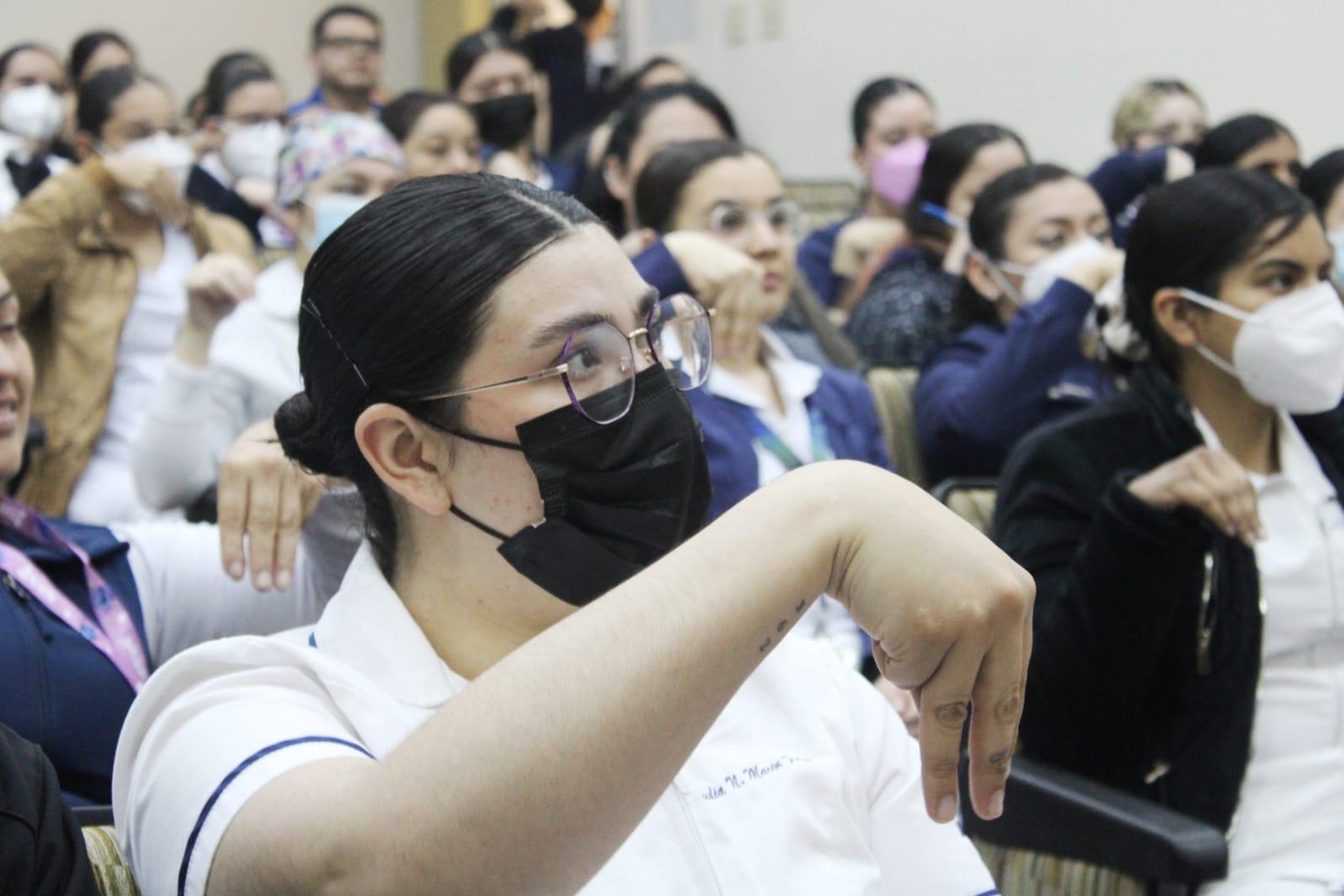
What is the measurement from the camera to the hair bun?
139cm

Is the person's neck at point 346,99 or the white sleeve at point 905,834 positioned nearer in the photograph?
the white sleeve at point 905,834

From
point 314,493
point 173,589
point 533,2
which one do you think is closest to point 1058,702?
point 314,493

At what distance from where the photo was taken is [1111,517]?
78.7 inches

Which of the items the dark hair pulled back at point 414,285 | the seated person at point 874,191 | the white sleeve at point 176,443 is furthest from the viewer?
the seated person at point 874,191

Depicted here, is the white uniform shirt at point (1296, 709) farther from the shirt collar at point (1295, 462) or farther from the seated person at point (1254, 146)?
the seated person at point (1254, 146)

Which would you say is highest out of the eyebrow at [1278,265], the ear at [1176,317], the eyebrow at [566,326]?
the eyebrow at [566,326]

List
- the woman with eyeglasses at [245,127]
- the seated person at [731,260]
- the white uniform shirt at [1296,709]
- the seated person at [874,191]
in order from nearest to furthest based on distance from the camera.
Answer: the white uniform shirt at [1296,709] < the seated person at [731,260] < the seated person at [874,191] < the woman with eyeglasses at [245,127]

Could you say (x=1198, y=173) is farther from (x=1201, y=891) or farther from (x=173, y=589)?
(x=173, y=589)

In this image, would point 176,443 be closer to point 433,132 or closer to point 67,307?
point 67,307

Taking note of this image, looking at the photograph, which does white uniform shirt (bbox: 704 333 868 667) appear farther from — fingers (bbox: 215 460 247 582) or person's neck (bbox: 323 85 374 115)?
person's neck (bbox: 323 85 374 115)

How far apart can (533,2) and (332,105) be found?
186cm

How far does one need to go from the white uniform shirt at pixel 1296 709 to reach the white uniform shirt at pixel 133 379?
2116 millimetres

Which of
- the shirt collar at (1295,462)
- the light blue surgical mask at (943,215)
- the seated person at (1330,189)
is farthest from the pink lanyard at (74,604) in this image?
the seated person at (1330,189)

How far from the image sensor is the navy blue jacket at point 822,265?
4.65 metres
